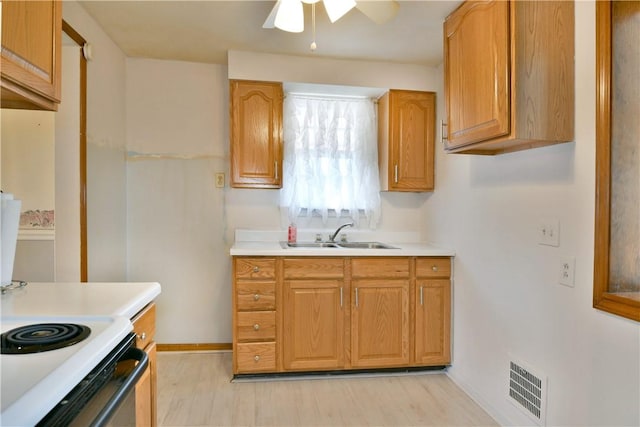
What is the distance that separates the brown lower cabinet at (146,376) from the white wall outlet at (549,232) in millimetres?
1808

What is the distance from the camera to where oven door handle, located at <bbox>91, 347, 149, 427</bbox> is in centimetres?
75

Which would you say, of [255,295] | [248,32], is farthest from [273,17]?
[255,295]

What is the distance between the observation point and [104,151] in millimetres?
2578

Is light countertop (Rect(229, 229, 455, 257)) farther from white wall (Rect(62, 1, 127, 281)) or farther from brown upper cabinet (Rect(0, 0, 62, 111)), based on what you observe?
brown upper cabinet (Rect(0, 0, 62, 111))

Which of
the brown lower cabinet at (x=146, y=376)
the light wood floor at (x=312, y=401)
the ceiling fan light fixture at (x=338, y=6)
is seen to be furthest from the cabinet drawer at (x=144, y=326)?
the ceiling fan light fixture at (x=338, y=6)

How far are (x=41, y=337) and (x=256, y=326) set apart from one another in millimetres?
1727

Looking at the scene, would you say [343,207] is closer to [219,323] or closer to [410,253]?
[410,253]

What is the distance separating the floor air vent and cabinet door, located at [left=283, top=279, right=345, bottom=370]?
1063mm

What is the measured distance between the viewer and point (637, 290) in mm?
1452

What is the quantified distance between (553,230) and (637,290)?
15.9 inches

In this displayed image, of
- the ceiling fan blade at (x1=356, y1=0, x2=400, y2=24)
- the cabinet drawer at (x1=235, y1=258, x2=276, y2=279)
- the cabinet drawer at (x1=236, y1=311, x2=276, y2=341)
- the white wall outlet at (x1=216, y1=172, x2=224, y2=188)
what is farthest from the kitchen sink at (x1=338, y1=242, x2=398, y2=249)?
the ceiling fan blade at (x1=356, y1=0, x2=400, y2=24)

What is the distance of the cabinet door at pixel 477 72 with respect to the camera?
1.68m

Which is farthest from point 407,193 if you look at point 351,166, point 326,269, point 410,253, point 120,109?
point 120,109

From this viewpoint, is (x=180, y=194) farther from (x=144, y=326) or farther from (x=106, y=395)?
(x=106, y=395)
